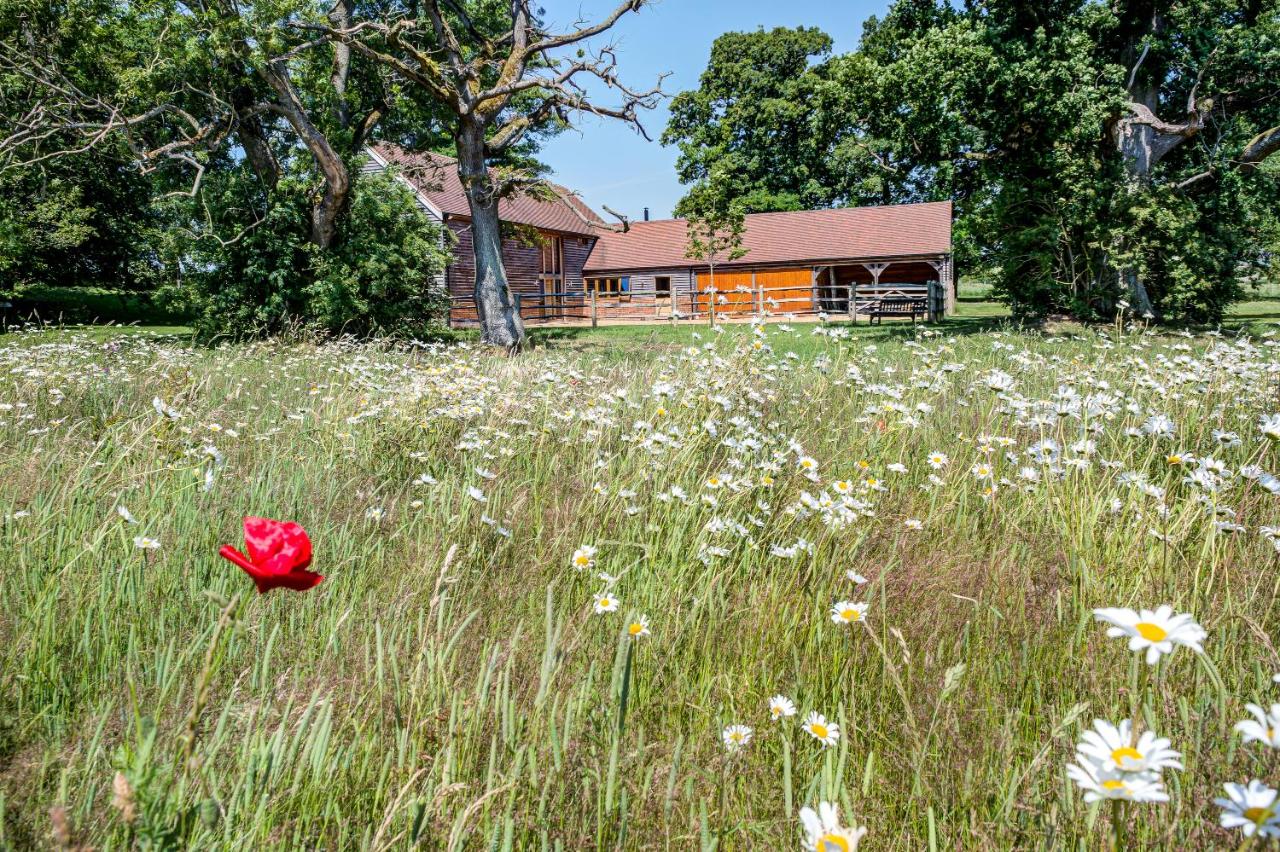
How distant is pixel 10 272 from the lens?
74.3 ft

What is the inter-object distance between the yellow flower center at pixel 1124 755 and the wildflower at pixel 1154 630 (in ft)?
0.37

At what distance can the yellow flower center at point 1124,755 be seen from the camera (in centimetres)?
93

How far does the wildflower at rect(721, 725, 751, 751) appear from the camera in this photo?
1618 mm

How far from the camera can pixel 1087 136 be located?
50.5 ft

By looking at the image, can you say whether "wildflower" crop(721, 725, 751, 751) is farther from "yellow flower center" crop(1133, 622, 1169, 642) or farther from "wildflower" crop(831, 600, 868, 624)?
"yellow flower center" crop(1133, 622, 1169, 642)

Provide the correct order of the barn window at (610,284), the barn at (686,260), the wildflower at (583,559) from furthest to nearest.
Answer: the barn window at (610,284), the barn at (686,260), the wildflower at (583,559)

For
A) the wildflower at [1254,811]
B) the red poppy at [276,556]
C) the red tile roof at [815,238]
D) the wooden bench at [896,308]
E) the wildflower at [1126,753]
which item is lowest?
the wildflower at [1254,811]

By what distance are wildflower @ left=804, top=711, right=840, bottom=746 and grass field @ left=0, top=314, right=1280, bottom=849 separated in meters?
0.02

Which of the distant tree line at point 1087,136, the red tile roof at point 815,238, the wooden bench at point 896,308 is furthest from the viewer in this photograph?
the red tile roof at point 815,238

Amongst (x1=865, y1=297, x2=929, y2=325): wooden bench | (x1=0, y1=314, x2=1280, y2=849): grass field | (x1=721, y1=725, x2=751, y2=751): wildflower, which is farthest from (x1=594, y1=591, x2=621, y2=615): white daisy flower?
(x1=865, y1=297, x2=929, y2=325): wooden bench

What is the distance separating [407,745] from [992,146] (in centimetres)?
1846

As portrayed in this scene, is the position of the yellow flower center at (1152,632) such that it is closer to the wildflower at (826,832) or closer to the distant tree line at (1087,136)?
the wildflower at (826,832)

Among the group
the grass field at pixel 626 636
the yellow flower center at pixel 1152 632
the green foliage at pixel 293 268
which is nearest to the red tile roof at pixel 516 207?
the green foliage at pixel 293 268

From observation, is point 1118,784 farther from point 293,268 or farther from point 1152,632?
point 293,268
